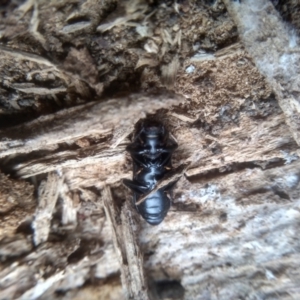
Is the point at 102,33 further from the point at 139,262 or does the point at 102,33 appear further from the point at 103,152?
the point at 139,262

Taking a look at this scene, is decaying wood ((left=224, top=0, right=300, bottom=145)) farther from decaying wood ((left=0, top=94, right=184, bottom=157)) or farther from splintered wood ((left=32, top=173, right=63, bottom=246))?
splintered wood ((left=32, top=173, right=63, bottom=246))

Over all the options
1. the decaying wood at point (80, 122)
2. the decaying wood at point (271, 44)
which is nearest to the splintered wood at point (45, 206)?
the decaying wood at point (80, 122)

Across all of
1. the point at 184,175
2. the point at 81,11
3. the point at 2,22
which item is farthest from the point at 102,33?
the point at 184,175

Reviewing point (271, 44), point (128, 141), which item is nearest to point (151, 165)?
point (128, 141)

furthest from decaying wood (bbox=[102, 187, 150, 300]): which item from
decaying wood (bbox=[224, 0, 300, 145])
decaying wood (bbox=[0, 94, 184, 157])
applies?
decaying wood (bbox=[224, 0, 300, 145])

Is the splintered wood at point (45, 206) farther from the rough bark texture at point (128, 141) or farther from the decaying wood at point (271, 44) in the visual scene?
the decaying wood at point (271, 44)

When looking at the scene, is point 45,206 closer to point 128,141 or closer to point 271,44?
point 128,141
